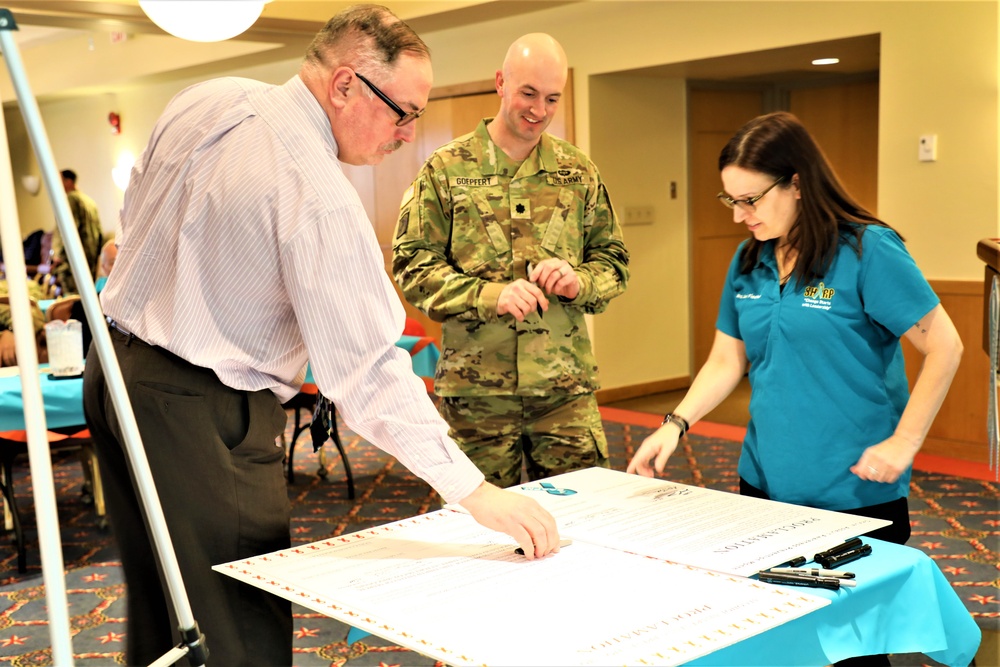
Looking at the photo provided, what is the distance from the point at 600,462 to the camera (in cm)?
272

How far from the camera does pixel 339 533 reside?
439 centimetres

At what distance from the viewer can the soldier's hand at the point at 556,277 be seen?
8.36ft

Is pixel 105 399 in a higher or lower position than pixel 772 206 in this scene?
lower

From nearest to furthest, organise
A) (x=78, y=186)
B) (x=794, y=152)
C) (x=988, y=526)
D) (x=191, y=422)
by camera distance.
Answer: (x=191, y=422), (x=794, y=152), (x=988, y=526), (x=78, y=186)

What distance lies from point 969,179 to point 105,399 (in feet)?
15.7

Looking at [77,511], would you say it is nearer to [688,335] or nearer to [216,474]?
[216,474]

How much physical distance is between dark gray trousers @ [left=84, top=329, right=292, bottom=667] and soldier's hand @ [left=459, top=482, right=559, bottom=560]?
0.38 meters

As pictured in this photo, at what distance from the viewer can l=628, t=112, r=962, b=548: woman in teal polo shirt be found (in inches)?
75.0

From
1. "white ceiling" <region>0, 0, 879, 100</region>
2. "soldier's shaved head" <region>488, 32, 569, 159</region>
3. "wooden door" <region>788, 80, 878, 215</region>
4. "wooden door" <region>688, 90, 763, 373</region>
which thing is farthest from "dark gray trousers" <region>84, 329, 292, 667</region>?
"wooden door" <region>788, 80, 878, 215</region>

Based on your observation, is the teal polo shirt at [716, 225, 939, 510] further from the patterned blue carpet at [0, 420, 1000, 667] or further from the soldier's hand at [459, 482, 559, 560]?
the patterned blue carpet at [0, 420, 1000, 667]

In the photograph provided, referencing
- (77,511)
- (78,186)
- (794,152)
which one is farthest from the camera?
(78,186)

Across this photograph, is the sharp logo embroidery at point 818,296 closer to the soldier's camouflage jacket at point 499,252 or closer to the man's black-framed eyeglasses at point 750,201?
the man's black-framed eyeglasses at point 750,201

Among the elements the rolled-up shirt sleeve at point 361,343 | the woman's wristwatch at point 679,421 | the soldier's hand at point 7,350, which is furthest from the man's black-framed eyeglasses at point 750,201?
the soldier's hand at point 7,350

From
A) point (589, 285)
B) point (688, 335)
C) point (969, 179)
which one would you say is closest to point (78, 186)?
point (688, 335)
